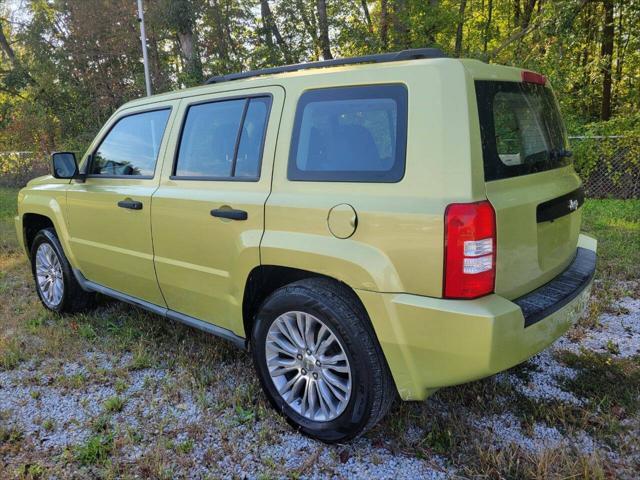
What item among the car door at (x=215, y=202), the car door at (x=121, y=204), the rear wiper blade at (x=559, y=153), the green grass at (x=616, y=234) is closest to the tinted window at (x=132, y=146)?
the car door at (x=121, y=204)

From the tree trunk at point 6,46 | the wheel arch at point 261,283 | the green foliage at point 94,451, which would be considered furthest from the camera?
the tree trunk at point 6,46

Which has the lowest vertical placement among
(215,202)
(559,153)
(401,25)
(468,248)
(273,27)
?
(468,248)

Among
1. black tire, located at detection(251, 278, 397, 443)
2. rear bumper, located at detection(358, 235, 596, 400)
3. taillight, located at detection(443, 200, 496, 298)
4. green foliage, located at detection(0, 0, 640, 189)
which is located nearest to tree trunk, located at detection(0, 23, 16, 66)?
green foliage, located at detection(0, 0, 640, 189)

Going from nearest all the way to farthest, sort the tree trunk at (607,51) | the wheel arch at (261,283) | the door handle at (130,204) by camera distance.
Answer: the wheel arch at (261,283) → the door handle at (130,204) → the tree trunk at (607,51)

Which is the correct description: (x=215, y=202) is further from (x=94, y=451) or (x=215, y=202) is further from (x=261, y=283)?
(x=94, y=451)

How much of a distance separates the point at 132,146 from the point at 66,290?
1.52m

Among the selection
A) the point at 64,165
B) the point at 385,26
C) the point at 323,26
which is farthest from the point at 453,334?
the point at 323,26

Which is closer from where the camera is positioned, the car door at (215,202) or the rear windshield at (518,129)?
the rear windshield at (518,129)

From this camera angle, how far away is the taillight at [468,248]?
2.01m

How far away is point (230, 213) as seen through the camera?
273 centimetres

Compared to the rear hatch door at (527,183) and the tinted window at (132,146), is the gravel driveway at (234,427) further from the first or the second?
the tinted window at (132,146)

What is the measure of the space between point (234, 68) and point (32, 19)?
6.45 metres

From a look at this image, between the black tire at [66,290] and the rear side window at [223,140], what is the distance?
1.77m

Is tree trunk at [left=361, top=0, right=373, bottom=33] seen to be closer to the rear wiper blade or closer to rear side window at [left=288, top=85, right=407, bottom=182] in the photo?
the rear wiper blade
